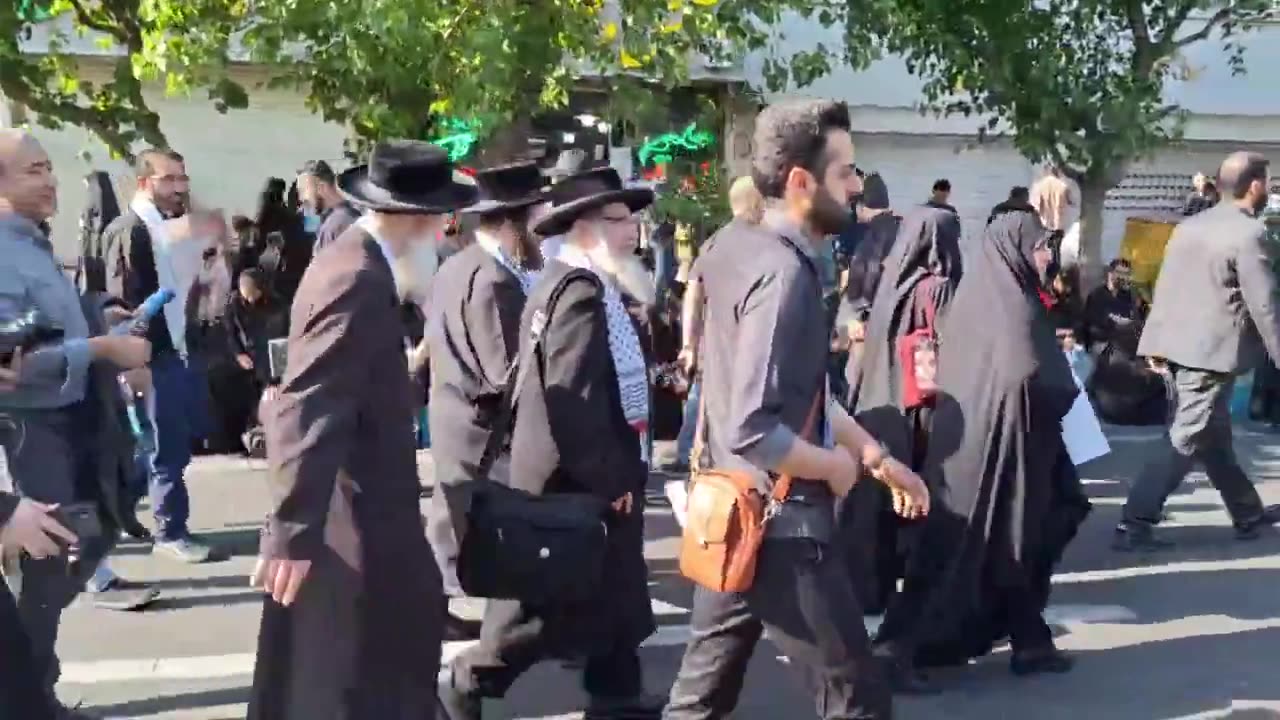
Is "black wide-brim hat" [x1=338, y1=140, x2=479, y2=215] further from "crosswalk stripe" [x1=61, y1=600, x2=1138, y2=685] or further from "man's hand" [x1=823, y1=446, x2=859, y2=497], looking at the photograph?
"crosswalk stripe" [x1=61, y1=600, x2=1138, y2=685]

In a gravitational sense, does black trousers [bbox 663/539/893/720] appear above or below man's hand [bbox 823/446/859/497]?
below

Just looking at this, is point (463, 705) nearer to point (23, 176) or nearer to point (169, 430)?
point (23, 176)

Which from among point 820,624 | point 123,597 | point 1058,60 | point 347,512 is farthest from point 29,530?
point 1058,60

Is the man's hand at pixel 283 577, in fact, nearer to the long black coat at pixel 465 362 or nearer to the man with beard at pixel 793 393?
the man with beard at pixel 793 393

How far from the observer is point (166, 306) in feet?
22.1

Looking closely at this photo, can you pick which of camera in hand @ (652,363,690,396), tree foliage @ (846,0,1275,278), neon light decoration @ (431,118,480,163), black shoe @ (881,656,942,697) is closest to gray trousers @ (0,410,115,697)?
black shoe @ (881,656,942,697)

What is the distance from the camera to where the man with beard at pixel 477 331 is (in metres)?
4.77

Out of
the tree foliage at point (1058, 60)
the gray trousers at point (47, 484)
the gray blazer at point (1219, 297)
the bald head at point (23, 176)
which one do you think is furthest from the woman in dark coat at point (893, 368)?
the tree foliage at point (1058, 60)

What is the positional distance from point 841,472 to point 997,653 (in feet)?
8.28

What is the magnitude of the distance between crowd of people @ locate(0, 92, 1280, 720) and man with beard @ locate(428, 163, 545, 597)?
12 millimetres

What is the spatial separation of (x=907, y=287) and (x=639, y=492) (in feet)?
5.61

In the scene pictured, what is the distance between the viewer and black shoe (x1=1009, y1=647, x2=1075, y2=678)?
548cm

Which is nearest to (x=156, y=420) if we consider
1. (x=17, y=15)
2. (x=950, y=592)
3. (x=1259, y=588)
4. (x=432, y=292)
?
(x=432, y=292)

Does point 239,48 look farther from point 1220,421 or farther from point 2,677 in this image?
point 2,677
